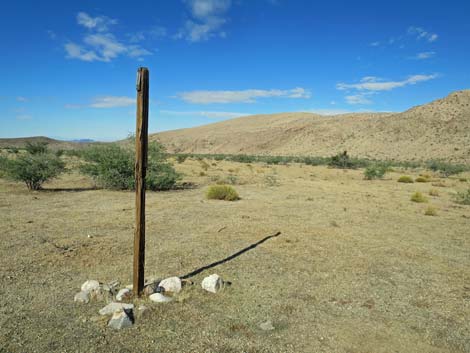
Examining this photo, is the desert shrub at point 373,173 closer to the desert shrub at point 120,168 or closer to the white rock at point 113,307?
the desert shrub at point 120,168

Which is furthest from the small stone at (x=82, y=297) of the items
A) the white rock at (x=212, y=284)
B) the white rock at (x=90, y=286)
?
the white rock at (x=212, y=284)

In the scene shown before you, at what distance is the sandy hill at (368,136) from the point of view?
2302 inches

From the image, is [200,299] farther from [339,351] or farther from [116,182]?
[116,182]

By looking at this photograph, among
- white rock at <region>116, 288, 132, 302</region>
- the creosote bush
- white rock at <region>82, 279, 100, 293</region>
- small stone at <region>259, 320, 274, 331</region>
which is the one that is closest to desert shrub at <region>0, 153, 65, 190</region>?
the creosote bush

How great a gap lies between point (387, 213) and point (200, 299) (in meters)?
10.0

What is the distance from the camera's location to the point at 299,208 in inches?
526

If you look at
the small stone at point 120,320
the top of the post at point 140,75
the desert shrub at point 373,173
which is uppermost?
the top of the post at point 140,75

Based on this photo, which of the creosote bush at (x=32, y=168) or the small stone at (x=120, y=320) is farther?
the creosote bush at (x=32, y=168)

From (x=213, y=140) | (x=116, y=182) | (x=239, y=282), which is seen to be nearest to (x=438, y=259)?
(x=239, y=282)

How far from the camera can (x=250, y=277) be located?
6316mm

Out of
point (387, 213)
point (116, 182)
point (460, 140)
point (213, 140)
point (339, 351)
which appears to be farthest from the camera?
point (213, 140)

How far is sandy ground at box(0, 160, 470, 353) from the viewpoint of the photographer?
4.32 metres

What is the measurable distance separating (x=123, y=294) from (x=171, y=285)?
778mm

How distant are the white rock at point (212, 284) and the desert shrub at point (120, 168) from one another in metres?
12.0
